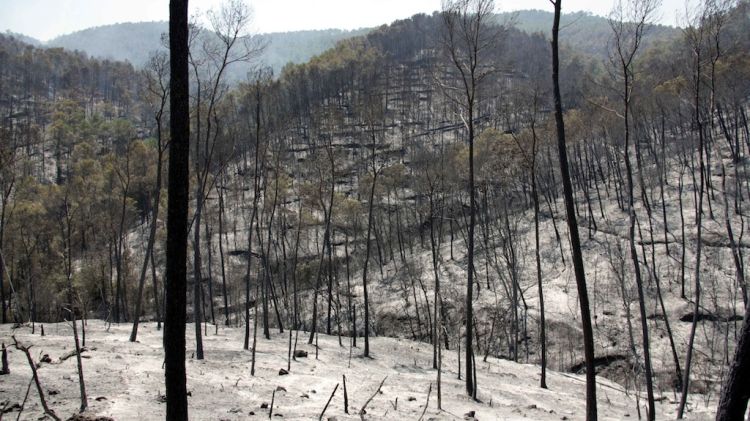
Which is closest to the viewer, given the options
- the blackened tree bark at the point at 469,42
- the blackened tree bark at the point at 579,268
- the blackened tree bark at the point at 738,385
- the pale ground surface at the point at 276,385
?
the blackened tree bark at the point at 738,385

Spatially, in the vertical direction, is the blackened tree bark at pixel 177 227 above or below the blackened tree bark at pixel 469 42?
below

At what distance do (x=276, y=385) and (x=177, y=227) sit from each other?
34.2 feet

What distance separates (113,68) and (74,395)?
495 ft

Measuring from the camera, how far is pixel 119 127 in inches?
3509

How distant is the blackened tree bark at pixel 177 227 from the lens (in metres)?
6.43

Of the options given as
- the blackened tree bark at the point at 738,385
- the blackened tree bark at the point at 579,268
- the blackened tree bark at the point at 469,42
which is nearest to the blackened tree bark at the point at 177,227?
the blackened tree bark at the point at 738,385

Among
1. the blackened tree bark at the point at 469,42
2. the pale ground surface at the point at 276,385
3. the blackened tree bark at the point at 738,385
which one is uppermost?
the blackened tree bark at the point at 469,42

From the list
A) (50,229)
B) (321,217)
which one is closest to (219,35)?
(50,229)

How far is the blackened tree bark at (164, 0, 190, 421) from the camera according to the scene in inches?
253

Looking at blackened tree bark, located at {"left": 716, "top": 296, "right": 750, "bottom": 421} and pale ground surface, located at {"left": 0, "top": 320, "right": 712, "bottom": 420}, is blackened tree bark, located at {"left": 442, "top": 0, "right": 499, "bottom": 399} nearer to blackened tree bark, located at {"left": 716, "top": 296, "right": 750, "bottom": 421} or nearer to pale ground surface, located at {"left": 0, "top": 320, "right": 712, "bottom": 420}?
pale ground surface, located at {"left": 0, "top": 320, "right": 712, "bottom": 420}

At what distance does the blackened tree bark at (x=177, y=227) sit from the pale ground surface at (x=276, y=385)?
4529 millimetres

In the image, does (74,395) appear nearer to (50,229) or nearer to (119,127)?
(50,229)

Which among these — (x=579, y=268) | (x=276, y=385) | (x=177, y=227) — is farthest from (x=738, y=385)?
(x=276, y=385)

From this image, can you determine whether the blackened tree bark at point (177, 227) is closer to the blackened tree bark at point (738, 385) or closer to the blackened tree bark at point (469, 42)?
the blackened tree bark at point (738, 385)
